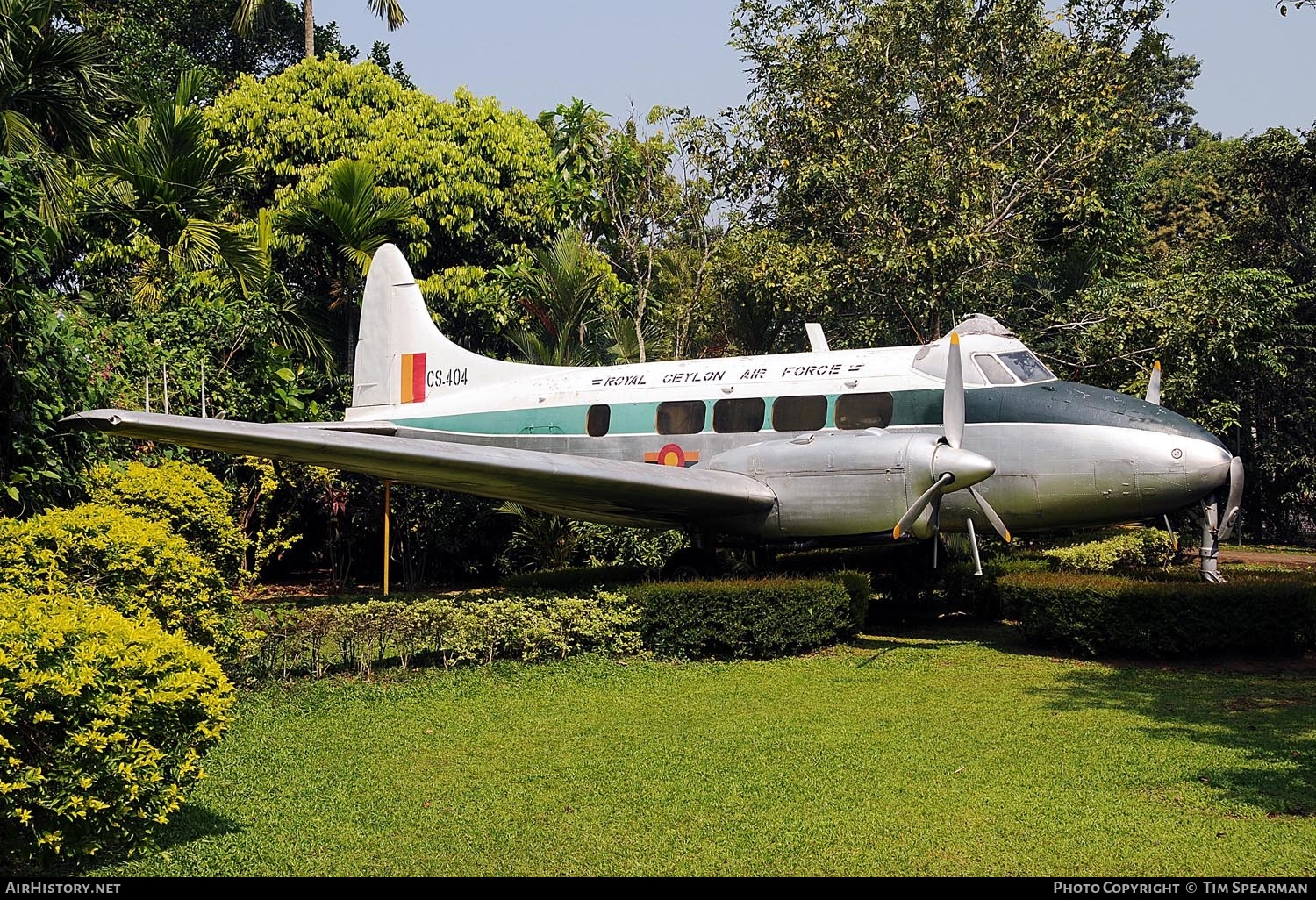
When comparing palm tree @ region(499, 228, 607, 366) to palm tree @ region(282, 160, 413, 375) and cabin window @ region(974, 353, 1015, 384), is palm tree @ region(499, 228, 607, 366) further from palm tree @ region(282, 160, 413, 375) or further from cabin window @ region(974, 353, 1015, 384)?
cabin window @ region(974, 353, 1015, 384)

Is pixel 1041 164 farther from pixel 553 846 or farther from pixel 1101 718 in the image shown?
pixel 553 846

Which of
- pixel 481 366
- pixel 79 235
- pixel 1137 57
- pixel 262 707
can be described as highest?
pixel 1137 57

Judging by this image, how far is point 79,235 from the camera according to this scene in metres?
18.1

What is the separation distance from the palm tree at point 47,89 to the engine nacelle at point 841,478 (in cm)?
922

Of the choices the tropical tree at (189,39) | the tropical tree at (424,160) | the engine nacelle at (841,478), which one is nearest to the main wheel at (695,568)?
the engine nacelle at (841,478)

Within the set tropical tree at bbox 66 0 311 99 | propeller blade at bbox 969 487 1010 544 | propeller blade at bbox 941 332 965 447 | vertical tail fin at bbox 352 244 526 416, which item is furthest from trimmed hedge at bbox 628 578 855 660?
tropical tree at bbox 66 0 311 99

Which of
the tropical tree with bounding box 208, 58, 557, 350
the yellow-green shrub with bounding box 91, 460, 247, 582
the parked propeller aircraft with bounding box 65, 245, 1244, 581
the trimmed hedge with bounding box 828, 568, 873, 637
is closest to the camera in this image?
the yellow-green shrub with bounding box 91, 460, 247, 582

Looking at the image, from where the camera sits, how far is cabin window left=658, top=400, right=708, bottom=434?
1582cm

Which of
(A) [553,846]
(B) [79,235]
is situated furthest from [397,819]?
(B) [79,235]

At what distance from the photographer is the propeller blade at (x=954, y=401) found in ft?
43.5

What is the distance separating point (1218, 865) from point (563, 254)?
19246mm

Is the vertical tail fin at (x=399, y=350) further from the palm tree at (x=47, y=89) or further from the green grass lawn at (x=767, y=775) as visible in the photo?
the green grass lawn at (x=767, y=775)

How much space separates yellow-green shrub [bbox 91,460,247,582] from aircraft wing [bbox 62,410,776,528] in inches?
17.3

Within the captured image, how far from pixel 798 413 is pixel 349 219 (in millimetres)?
12027
